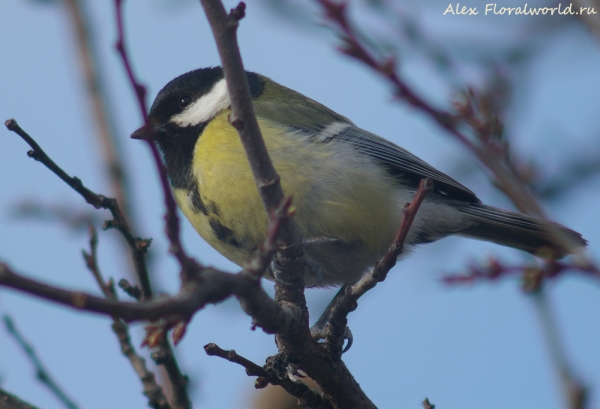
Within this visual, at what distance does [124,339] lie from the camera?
2871mm

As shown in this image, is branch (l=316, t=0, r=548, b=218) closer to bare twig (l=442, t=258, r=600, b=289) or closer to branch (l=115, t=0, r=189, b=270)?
bare twig (l=442, t=258, r=600, b=289)

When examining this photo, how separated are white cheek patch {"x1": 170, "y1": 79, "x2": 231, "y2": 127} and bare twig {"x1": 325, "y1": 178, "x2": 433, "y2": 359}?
1.73 m

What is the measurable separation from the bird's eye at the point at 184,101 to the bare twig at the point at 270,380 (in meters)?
2.20

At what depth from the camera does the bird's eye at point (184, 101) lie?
172 inches

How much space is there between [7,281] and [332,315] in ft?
6.61

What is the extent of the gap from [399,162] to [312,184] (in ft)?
3.00

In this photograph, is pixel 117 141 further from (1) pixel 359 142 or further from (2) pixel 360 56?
(2) pixel 360 56

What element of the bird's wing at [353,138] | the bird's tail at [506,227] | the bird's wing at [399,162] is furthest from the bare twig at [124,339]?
the bird's tail at [506,227]

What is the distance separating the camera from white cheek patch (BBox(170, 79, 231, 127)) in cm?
419

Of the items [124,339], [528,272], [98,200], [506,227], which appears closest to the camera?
[528,272]

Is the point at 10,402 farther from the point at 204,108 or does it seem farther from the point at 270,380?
the point at 204,108

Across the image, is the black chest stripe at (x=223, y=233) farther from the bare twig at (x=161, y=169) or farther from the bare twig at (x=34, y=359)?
the bare twig at (x=161, y=169)

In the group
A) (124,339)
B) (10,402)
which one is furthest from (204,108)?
(10,402)

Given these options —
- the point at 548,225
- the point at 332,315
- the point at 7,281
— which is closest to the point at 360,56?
the point at 548,225
